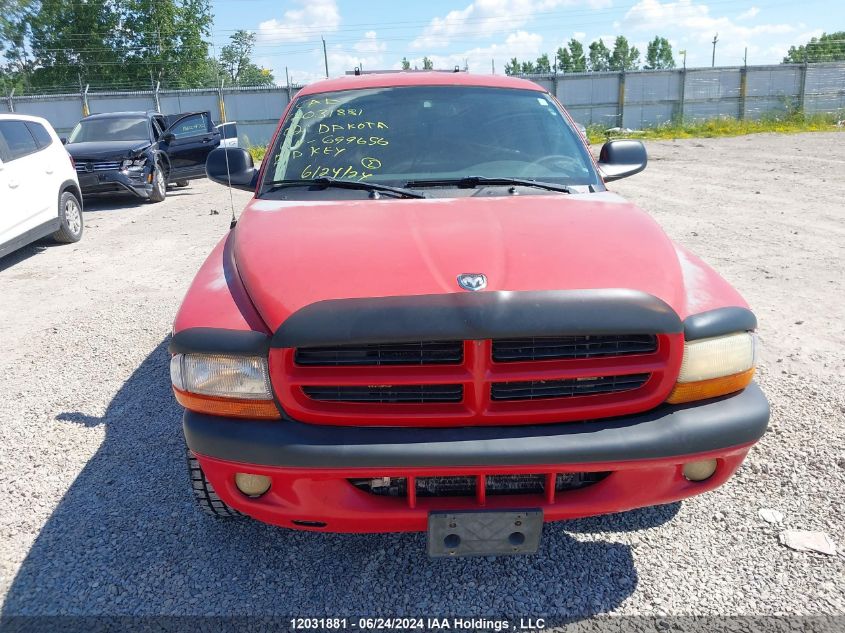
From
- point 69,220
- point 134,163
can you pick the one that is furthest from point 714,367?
point 134,163

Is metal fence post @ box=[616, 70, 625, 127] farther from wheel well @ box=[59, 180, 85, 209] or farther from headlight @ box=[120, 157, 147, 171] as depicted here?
wheel well @ box=[59, 180, 85, 209]

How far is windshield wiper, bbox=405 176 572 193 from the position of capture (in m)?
3.06

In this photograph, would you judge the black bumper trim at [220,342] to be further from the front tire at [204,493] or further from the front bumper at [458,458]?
the front tire at [204,493]

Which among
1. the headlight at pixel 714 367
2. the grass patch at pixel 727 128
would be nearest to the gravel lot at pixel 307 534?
the headlight at pixel 714 367

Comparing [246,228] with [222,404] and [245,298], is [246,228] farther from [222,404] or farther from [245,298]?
[222,404]

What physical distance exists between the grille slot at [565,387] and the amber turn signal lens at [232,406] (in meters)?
0.72

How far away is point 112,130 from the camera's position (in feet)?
41.5

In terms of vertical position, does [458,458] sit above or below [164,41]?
below

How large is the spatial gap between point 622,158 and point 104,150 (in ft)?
34.6

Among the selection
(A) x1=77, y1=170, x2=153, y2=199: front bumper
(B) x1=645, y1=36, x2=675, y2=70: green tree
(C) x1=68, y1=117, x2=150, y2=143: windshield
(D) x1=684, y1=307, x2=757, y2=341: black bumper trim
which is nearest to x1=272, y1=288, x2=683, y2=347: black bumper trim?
(D) x1=684, y1=307, x2=757, y2=341: black bumper trim

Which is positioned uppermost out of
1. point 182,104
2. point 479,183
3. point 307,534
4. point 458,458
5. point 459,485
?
point 182,104

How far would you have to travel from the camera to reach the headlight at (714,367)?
7.01 ft

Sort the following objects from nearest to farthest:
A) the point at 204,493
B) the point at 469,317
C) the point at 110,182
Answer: the point at 469,317
the point at 204,493
the point at 110,182

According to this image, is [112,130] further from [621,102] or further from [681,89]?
[681,89]
